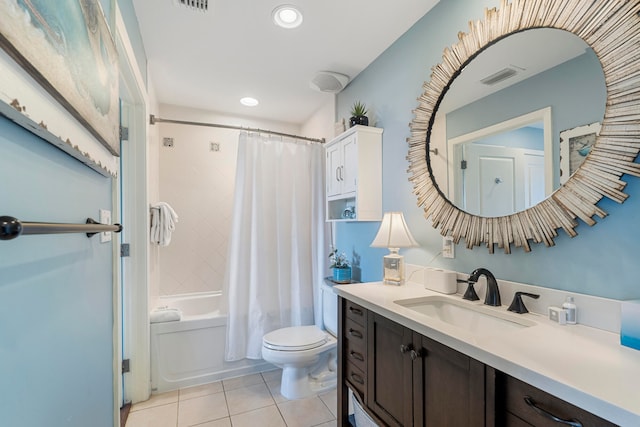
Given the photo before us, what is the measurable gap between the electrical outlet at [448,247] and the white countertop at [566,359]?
43 centimetres

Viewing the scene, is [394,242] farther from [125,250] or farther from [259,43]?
[125,250]

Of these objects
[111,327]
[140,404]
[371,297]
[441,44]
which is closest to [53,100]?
[111,327]

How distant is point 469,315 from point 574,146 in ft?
2.54

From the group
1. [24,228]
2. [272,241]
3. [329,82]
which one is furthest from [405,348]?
[329,82]

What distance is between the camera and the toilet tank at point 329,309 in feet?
7.69

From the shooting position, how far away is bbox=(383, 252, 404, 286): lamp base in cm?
174

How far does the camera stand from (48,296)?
73 centimetres

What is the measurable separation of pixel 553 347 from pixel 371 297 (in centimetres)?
73

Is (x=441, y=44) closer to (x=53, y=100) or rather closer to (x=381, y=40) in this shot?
(x=381, y=40)

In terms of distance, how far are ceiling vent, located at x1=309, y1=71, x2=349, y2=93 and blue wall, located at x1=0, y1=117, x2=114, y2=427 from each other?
179cm

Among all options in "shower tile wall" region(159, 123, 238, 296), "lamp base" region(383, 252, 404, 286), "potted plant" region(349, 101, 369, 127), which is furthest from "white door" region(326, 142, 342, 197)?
"shower tile wall" region(159, 123, 238, 296)

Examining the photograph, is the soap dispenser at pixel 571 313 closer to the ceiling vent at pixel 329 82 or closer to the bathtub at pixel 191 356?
the ceiling vent at pixel 329 82

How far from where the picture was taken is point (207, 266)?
10.4 feet

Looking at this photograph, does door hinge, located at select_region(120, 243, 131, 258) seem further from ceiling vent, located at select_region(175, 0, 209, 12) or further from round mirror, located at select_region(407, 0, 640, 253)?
round mirror, located at select_region(407, 0, 640, 253)
